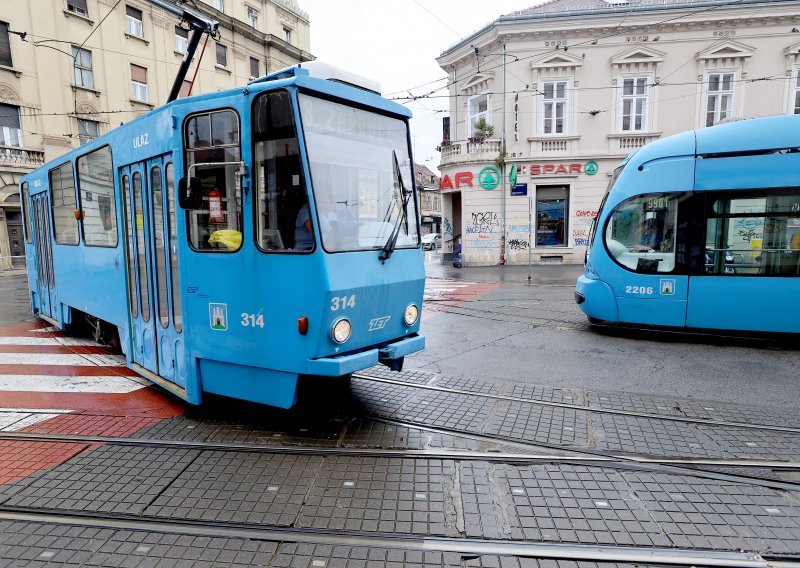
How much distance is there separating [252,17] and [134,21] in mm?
10132

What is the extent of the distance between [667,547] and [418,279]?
119 inches

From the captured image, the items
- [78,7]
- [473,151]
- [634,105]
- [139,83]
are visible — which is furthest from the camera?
[139,83]

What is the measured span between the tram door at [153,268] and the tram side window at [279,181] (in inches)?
49.0

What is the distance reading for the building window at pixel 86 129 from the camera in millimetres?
25578

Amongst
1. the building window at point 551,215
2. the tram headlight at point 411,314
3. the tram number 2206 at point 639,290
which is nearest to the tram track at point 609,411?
the tram headlight at point 411,314

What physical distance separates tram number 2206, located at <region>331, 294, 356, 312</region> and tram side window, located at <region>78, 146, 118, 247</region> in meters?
3.63

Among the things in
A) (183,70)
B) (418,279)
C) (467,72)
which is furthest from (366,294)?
(467,72)

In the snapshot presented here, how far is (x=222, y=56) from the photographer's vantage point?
32.8 m

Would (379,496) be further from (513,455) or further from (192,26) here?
(192,26)

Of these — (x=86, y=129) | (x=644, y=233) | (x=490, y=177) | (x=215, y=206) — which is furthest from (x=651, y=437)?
(x=86, y=129)

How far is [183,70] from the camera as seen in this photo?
A: 6.29 m

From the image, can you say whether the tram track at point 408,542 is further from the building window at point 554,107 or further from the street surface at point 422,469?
the building window at point 554,107

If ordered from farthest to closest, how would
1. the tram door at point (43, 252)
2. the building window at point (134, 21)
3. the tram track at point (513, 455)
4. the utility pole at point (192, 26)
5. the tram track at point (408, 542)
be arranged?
the building window at point (134, 21)
the tram door at point (43, 252)
the utility pole at point (192, 26)
the tram track at point (513, 455)
the tram track at point (408, 542)

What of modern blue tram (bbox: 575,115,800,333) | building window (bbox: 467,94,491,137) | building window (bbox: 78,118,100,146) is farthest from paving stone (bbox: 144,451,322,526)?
building window (bbox: 78,118,100,146)
